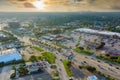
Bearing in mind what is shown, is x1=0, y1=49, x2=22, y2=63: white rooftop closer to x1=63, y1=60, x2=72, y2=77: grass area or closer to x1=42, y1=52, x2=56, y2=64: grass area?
x1=42, y1=52, x2=56, y2=64: grass area

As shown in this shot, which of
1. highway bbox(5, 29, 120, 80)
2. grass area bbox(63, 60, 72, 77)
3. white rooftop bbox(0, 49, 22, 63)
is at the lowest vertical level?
highway bbox(5, 29, 120, 80)

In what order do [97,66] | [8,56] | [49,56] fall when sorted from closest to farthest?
1. [97,66]
2. [8,56]
3. [49,56]

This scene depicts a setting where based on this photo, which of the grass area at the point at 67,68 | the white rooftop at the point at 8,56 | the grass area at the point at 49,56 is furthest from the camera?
the grass area at the point at 49,56

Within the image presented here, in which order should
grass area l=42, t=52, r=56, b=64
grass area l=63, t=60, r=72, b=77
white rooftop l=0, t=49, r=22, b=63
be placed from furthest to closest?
1. grass area l=42, t=52, r=56, b=64
2. white rooftop l=0, t=49, r=22, b=63
3. grass area l=63, t=60, r=72, b=77

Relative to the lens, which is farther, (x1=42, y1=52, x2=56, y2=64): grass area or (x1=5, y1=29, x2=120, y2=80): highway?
(x1=42, y1=52, x2=56, y2=64): grass area

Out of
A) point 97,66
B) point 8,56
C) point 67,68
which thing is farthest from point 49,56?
point 97,66

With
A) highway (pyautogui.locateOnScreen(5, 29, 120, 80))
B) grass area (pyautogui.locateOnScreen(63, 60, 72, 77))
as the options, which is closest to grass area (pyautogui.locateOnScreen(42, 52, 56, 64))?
highway (pyautogui.locateOnScreen(5, 29, 120, 80))

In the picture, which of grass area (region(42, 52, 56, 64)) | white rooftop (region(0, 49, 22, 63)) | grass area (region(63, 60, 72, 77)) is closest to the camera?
grass area (region(63, 60, 72, 77))

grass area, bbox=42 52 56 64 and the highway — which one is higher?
grass area, bbox=42 52 56 64

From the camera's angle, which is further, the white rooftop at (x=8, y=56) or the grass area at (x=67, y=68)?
the white rooftop at (x=8, y=56)

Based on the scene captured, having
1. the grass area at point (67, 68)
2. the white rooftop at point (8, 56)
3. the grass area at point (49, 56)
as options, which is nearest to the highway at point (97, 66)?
the grass area at point (67, 68)

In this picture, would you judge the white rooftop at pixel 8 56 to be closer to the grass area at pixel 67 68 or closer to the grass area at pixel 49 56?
the grass area at pixel 49 56

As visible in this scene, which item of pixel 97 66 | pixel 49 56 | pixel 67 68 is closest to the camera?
pixel 67 68

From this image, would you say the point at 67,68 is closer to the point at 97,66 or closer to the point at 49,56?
the point at 97,66
